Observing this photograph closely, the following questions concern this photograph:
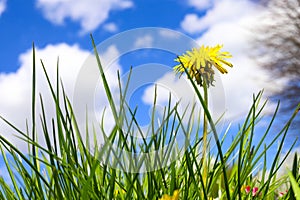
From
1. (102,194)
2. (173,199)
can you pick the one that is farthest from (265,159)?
(173,199)

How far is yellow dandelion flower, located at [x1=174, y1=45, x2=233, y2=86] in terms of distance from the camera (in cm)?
78

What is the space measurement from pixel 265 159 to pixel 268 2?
544 centimetres

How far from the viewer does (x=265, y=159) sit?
80 cm

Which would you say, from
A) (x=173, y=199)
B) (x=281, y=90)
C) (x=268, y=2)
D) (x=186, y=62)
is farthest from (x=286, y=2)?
(x=173, y=199)

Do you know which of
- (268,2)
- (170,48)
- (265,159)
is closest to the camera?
(170,48)

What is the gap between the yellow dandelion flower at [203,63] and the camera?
78 cm

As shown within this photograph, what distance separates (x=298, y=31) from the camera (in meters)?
6.16

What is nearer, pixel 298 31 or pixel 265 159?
pixel 265 159

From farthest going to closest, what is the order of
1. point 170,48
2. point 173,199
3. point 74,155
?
point 170,48
point 74,155
point 173,199

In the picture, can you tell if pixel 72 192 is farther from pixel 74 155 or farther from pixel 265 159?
pixel 265 159

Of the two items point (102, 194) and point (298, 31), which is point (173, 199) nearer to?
point (102, 194)

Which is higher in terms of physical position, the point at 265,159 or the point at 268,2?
the point at 268,2

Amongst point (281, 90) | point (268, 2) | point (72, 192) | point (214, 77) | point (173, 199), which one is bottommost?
point (173, 199)

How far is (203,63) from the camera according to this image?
80cm
